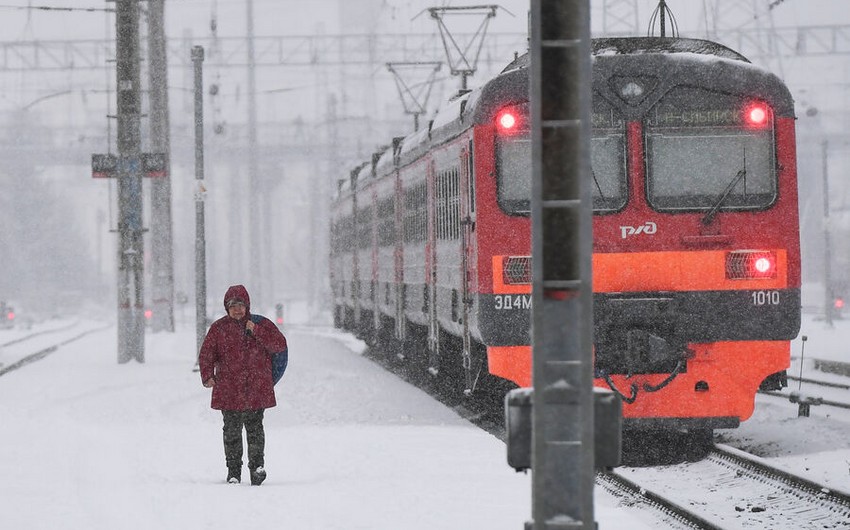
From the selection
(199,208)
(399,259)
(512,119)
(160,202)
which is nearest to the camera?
(512,119)

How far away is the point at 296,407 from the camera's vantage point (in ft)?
53.6

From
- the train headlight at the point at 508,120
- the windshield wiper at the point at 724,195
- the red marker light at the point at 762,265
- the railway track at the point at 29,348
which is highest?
the train headlight at the point at 508,120

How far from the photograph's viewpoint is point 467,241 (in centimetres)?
1326

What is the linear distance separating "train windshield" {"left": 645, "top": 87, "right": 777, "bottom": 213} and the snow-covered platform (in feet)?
8.03

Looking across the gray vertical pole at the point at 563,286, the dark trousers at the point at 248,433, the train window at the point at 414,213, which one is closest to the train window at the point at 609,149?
the dark trousers at the point at 248,433

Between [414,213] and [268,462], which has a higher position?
[414,213]

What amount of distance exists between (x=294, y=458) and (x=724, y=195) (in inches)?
151

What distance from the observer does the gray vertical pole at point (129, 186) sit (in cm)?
2233

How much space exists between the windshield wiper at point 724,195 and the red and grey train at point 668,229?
0.01 meters

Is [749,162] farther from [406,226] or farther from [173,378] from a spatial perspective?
[173,378]

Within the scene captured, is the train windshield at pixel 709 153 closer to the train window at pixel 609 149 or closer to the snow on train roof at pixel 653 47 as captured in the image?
the train window at pixel 609 149

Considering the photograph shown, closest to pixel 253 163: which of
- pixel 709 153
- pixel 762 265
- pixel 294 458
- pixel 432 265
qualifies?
pixel 432 265

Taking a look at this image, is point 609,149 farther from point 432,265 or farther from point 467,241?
point 432,265

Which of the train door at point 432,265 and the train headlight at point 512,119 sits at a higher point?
the train headlight at point 512,119
